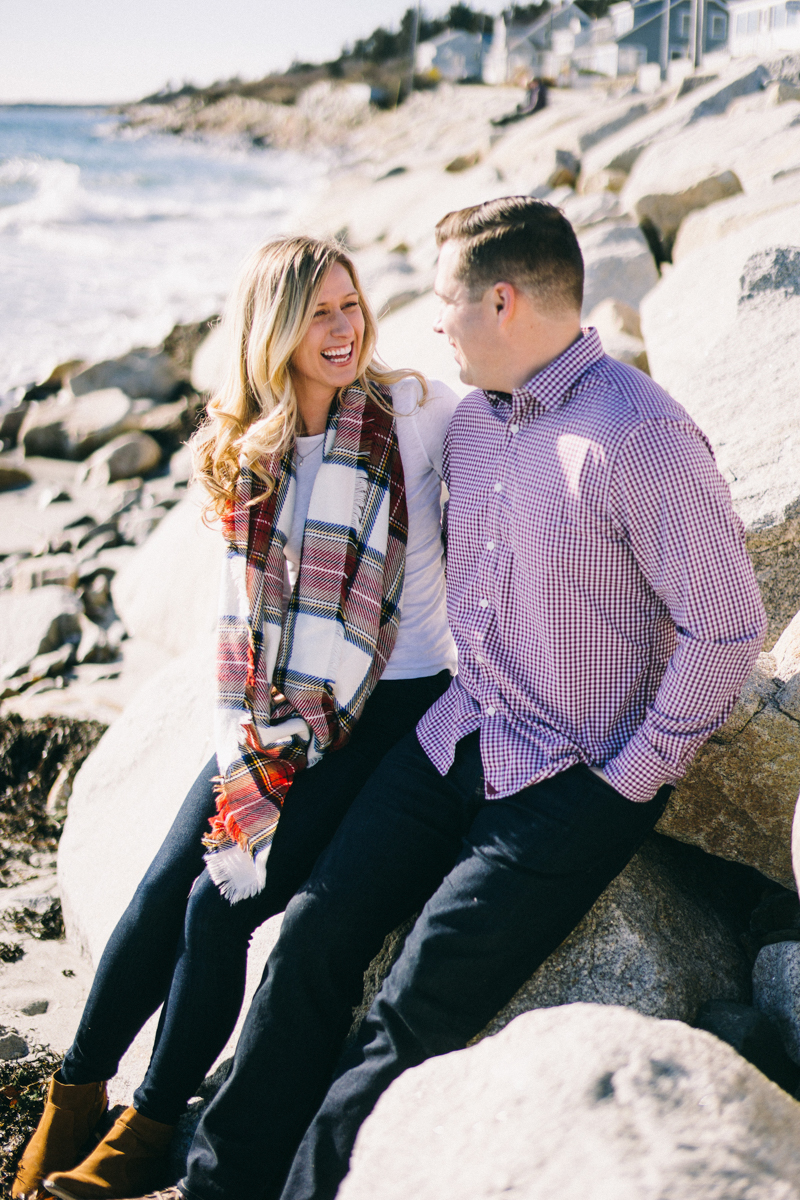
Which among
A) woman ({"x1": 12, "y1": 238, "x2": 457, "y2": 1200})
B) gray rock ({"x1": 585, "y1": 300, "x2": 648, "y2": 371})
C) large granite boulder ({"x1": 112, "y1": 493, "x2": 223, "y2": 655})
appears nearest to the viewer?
woman ({"x1": 12, "y1": 238, "x2": 457, "y2": 1200})

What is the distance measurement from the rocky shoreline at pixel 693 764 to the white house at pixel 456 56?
6080 centimetres

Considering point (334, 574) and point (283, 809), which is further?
point (334, 574)

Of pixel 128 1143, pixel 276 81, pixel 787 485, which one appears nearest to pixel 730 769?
pixel 787 485

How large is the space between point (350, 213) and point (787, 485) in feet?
55.5

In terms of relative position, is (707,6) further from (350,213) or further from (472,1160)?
(472,1160)

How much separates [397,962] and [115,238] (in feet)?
86.1

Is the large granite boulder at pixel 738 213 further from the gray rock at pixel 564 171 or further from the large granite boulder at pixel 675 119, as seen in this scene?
the gray rock at pixel 564 171

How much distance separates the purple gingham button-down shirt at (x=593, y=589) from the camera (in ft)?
7.05

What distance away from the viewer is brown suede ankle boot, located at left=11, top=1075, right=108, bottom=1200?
2.47 meters

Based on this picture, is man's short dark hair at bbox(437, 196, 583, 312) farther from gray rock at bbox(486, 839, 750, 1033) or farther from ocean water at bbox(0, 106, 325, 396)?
gray rock at bbox(486, 839, 750, 1033)

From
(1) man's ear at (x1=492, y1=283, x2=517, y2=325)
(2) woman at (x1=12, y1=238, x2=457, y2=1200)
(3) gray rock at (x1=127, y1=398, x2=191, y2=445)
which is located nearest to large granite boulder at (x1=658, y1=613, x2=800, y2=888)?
(2) woman at (x1=12, y1=238, x2=457, y2=1200)

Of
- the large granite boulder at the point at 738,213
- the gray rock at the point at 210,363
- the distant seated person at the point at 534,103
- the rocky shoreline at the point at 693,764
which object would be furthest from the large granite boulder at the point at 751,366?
the distant seated person at the point at 534,103

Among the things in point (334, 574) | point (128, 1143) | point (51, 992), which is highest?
point (334, 574)

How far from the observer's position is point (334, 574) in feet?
9.25
